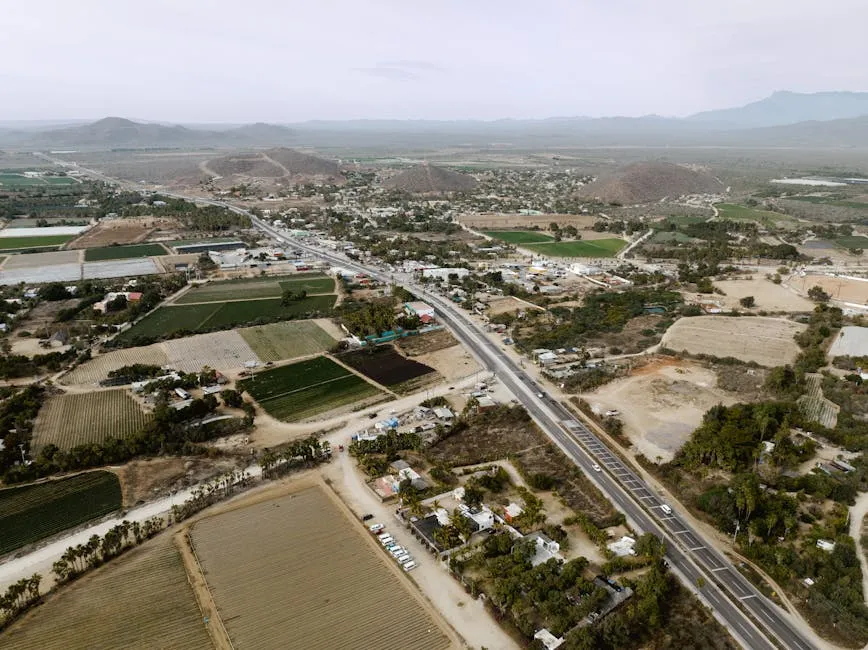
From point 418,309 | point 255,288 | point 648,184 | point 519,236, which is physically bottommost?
point 255,288

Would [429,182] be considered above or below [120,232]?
above

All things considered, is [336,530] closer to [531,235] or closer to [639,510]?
[639,510]

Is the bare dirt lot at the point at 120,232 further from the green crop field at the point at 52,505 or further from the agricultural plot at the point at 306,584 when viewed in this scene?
the agricultural plot at the point at 306,584

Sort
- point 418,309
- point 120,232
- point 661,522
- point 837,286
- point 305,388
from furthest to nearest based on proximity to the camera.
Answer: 1. point 120,232
2. point 837,286
3. point 418,309
4. point 305,388
5. point 661,522

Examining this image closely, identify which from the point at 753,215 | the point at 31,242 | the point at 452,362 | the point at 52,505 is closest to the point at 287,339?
the point at 452,362

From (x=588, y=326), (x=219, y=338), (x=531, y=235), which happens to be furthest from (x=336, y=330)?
(x=531, y=235)

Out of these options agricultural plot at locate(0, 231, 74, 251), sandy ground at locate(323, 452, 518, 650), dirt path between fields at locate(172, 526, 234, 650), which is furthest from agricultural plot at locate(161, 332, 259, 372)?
agricultural plot at locate(0, 231, 74, 251)

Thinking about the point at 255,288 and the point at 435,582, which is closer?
the point at 435,582

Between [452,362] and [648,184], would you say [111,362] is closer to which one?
[452,362]

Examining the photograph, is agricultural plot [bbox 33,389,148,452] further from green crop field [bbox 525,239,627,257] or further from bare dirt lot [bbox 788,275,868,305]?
bare dirt lot [bbox 788,275,868,305]
